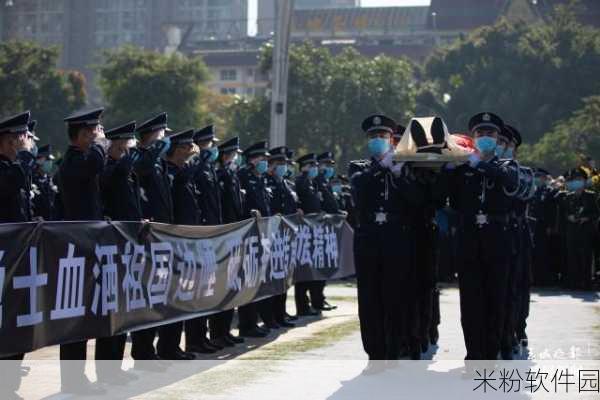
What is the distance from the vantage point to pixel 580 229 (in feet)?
76.2

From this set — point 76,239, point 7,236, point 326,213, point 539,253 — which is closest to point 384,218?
point 76,239

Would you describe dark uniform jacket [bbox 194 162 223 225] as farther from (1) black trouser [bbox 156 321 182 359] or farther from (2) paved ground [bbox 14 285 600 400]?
(1) black trouser [bbox 156 321 182 359]

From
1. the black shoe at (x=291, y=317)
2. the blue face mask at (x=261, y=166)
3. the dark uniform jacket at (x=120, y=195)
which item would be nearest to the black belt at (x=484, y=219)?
the dark uniform jacket at (x=120, y=195)

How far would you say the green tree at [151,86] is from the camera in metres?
64.9

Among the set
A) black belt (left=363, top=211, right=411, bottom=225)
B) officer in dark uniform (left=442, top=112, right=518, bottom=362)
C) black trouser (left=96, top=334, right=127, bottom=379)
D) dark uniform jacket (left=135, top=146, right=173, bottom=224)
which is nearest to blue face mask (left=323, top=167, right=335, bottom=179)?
dark uniform jacket (left=135, top=146, right=173, bottom=224)

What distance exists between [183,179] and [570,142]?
47.3m

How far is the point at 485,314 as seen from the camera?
10.8 metres

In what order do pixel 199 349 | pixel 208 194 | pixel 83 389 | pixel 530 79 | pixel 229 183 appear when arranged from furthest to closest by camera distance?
1. pixel 530 79
2. pixel 229 183
3. pixel 208 194
4. pixel 199 349
5. pixel 83 389

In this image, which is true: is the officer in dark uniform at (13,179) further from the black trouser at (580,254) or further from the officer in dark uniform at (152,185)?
the black trouser at (580,254)

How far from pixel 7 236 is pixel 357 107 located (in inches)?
2034

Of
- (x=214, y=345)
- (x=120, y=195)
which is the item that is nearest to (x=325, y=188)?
(x=214, y=345)

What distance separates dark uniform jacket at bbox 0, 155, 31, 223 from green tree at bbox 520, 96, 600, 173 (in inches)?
1861

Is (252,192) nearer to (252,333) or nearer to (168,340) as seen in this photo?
(252,333)

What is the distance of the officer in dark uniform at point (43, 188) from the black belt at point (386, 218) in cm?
396
